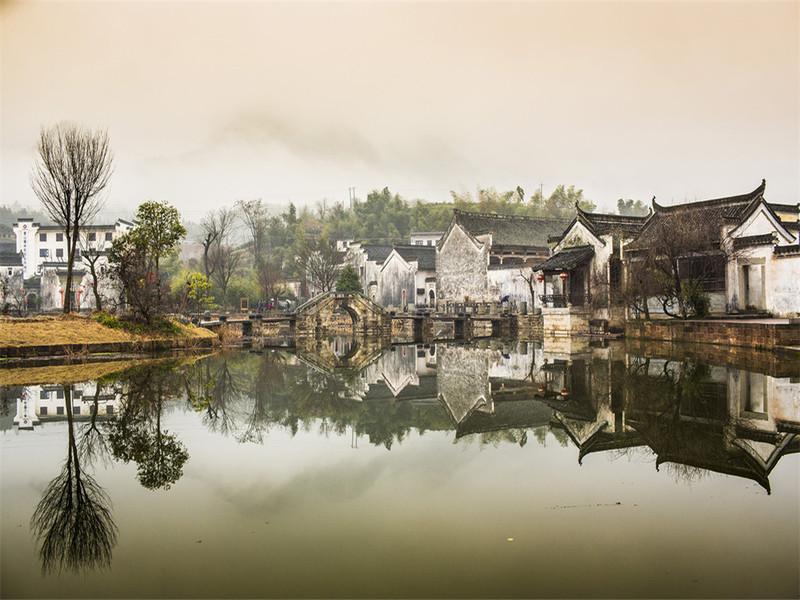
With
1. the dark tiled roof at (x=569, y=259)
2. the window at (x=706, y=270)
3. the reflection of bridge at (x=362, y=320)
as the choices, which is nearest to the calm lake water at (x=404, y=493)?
the window at (x=706, y=270)

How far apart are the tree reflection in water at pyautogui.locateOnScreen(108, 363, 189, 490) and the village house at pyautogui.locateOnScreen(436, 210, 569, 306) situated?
28.0 metres

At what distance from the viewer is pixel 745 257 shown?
23.1 metres

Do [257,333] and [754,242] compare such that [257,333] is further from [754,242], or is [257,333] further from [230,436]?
[230,436]

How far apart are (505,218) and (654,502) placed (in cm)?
4092

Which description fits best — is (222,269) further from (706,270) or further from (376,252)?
(706,270)

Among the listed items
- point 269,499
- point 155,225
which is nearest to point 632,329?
point 155,225

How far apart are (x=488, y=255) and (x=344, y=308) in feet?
32.9

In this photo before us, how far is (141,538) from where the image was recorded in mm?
5062

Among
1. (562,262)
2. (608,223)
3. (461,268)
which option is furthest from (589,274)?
(461,268)

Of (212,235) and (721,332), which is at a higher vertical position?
(212,235)

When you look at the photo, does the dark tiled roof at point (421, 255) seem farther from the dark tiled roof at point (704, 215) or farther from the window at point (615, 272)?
the dark tiled roof at point (704, 215)

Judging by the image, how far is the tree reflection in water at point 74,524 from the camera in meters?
4.75

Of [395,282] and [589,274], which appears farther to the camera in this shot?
[395,282]

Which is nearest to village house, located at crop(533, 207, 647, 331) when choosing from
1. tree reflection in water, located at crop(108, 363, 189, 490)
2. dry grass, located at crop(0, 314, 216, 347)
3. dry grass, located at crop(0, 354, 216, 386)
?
dry grass, located at crop(0, 314, 216, 347)
